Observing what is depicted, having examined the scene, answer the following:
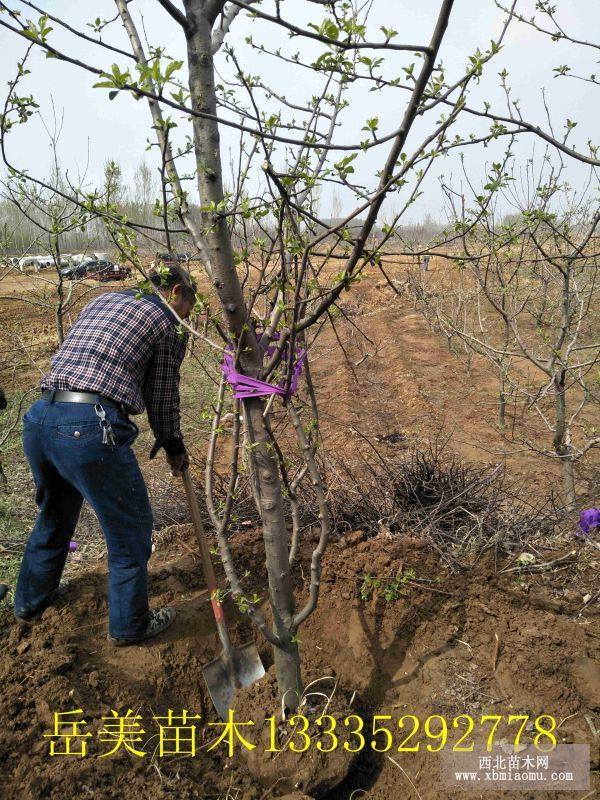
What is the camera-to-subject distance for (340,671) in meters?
2.54

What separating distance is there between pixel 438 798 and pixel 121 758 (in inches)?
45.3

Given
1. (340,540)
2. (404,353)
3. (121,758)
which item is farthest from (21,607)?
(404,353)

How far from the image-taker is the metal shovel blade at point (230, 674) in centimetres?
248

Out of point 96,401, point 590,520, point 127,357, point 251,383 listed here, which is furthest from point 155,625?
point 590,520

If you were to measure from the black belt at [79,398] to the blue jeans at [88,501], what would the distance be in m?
0.02

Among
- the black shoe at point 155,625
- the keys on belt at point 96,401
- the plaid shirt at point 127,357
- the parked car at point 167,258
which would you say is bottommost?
the black shoe at point 155,625

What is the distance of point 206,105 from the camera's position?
5.07ft

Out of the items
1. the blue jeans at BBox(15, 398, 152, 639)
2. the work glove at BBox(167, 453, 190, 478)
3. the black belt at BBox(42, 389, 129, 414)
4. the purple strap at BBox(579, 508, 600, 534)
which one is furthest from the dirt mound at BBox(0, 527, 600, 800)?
the black belt at BBox(42, 389, 129, 414)

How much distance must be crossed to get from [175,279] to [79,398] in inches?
28.3

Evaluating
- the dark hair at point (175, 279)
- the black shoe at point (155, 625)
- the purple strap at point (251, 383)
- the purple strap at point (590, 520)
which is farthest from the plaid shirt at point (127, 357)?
the purple strap at point (590, 520)

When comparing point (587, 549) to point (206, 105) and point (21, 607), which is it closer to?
point (206, 105)

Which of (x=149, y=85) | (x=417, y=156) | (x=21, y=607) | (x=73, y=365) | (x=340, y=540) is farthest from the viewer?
(x=340, y=540)

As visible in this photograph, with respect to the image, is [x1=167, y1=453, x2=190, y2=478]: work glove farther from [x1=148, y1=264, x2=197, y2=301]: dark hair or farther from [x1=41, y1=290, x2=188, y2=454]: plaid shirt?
[x1=148, y1=264, x2=197, y2=301]: dark hair

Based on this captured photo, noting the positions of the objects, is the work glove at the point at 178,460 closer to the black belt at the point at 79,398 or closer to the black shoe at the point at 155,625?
the black belt at the point at 79,398
